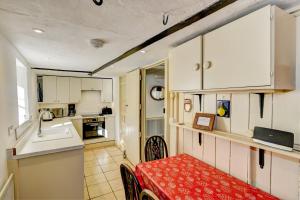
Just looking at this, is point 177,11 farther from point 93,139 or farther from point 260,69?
point 93,139

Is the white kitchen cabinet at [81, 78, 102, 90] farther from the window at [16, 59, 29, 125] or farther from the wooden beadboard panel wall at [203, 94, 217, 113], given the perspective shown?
the wooden beadboard panel wall at [203, 94, 217, 113]

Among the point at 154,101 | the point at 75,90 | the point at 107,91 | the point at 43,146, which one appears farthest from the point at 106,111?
the point at 43,146

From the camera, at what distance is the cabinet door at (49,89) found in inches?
155

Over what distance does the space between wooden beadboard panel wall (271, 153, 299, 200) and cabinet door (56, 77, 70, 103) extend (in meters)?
4.52

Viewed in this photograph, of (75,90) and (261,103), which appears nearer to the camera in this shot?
(261,103)

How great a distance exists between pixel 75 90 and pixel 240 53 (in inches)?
169

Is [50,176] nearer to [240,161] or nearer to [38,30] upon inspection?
[38,30]

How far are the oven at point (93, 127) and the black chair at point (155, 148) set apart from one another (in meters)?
2.74

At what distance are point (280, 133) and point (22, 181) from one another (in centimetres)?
250

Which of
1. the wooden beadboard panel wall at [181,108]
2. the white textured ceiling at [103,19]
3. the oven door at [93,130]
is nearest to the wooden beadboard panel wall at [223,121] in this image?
the wooden beadboard panel wall at [181,108]

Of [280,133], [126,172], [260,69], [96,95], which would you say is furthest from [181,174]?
[96,95]

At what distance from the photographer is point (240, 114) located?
1.33 metres

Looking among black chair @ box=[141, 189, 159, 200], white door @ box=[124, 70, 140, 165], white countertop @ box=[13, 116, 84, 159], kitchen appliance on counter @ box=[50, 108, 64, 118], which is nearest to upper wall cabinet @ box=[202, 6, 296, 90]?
black chair @ box=[141, 189, 159, 200]

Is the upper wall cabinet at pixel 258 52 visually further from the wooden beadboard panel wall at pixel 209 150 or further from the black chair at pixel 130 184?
the black chair at pixel 130 184
